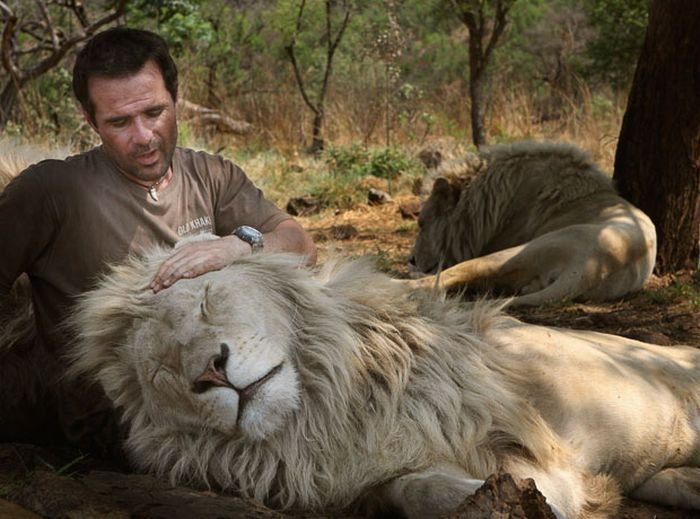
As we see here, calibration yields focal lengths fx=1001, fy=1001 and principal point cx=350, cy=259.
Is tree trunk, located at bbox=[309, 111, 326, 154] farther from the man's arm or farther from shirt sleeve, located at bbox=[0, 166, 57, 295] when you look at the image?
the man's arm

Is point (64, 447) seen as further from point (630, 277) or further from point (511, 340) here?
point (630, 277)

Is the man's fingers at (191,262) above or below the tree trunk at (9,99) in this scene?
above

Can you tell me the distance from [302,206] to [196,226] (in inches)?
236

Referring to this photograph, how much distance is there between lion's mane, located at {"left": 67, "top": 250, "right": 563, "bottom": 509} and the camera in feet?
9.01

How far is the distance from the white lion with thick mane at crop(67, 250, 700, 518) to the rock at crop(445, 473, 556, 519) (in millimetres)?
248

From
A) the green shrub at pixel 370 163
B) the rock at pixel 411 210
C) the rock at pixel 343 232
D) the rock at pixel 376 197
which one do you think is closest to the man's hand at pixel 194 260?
the rock at pixel 343 232

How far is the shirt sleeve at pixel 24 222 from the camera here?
3137 millimetres

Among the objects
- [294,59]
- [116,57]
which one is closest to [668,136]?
[116,57]

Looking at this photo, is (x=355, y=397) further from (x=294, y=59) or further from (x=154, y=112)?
(x=294, y=59)

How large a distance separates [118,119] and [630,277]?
3471 millimetres

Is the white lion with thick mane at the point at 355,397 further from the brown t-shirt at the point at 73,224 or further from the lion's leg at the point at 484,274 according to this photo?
the lion's leg at the point at 484,274

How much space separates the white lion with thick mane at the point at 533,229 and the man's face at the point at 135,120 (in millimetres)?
2538

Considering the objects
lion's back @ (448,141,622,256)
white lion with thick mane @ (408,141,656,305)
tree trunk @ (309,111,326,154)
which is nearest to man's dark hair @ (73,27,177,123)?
white lion with thick mane @ (408,141,656,305)

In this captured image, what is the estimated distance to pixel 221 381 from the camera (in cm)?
250
